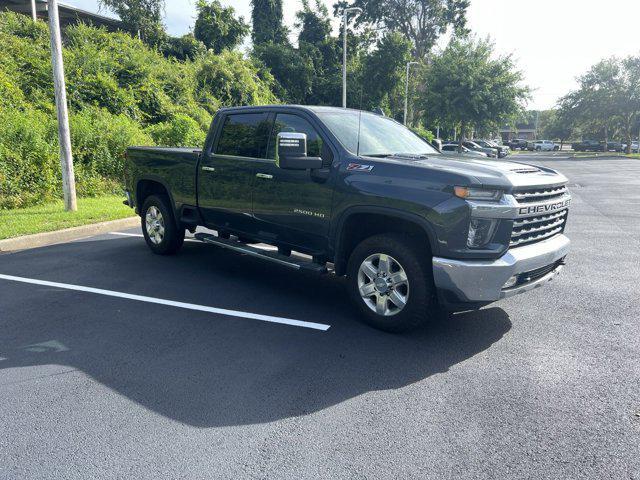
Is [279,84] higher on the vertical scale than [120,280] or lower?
higher

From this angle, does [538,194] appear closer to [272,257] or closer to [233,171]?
[272,257]

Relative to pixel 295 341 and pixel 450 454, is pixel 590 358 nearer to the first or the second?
pixel 450 454

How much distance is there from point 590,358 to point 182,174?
5092 mm

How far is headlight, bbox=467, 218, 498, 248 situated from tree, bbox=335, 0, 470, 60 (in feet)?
148

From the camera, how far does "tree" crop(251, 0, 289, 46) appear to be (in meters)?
42.2

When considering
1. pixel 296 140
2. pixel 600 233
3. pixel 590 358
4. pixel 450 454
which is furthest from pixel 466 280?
pixel 600 233

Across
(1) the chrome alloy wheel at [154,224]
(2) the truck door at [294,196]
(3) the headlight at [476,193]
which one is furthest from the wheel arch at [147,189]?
(3) the headlight at [476,193]

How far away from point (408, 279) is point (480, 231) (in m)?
0.73

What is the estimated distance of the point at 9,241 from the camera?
25.7 ft

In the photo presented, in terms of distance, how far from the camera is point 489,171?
4.24 meters

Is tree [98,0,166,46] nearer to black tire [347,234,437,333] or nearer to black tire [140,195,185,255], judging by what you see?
black tire [140,195,185,255]

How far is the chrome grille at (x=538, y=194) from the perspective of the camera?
4.17 m

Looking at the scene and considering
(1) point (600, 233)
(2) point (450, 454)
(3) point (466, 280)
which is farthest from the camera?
(1) point (600, 233)

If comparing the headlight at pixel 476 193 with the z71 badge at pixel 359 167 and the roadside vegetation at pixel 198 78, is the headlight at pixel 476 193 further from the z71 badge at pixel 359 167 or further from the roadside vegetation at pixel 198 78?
the roadside vegetation at pixel 198 78
